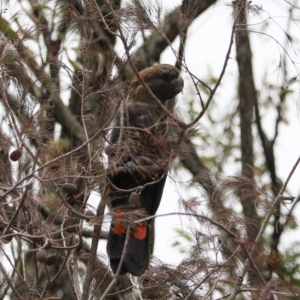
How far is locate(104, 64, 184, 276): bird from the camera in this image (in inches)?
136

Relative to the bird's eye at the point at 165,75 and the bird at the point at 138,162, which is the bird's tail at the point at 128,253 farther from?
the bird's eye at the point at 165,75

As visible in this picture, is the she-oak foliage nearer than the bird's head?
Yes

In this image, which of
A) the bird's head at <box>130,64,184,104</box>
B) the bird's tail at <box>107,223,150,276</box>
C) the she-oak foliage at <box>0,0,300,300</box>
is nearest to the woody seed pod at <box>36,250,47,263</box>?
the she-oak foliage at <box>0,0,300,300</box>

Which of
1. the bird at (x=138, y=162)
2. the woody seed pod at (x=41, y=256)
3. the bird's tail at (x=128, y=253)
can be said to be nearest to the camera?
the woody seed pod at (x=41, y=256)

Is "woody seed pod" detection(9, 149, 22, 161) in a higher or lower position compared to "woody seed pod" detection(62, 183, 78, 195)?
higher

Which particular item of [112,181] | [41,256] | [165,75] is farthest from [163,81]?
[41,256]

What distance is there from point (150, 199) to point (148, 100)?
586 millimetres

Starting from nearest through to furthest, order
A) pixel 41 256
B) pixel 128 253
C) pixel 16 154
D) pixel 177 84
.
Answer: pixel 41 256 < pixel 16 154 < pixel 128 253 < pixel 177 84

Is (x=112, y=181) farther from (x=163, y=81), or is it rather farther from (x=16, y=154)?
(x=163, y=81)

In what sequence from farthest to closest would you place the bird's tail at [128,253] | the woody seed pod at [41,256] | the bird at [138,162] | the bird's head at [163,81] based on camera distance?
the bird's head at [163,81], the bird's tail at [128,253], the bird at [138,162], the woody seed pod at [41,256]

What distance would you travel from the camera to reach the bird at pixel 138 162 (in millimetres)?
3459

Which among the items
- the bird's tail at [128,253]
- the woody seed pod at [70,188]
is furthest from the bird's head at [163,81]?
the woody seed pod at [70,188]

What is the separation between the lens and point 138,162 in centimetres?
340

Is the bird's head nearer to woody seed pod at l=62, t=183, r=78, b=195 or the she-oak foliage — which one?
the she-oak foliage
